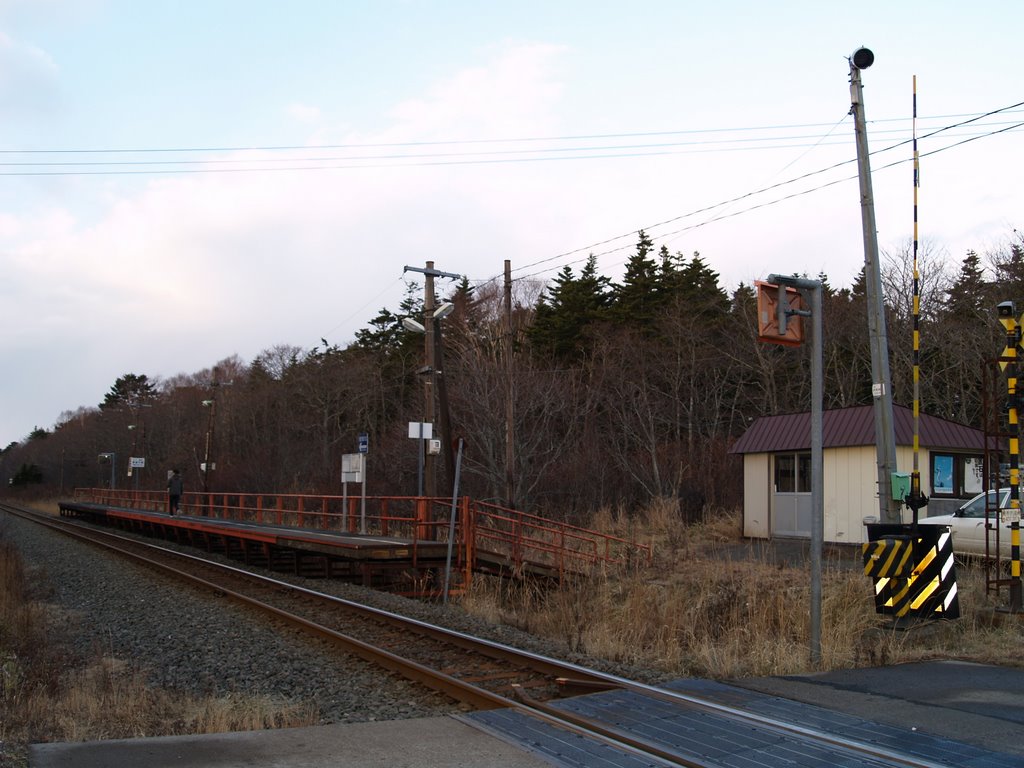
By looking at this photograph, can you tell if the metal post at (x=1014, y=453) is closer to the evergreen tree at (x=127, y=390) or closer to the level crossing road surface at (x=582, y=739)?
the level crossing road surface at (x=582, y=739)

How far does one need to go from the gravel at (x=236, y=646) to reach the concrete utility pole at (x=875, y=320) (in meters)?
5.05

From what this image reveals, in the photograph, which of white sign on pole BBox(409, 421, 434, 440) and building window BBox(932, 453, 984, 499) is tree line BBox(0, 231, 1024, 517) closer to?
white sign on pole BBox(409, 421, 434, 440)

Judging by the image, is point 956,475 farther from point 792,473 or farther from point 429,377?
point 429,377

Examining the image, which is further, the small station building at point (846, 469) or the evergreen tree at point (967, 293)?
the evergreen tree at point (967, 293)

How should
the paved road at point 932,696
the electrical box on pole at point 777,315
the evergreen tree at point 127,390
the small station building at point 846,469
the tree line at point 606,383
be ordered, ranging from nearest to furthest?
the paved road at point 932,696, the electrical box on pole at point 777,315, the small station building at point 846,469, the tree line at point 606,383, the evergreen tree at point 127,390

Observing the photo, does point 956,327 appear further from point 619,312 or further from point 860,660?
point 860,660

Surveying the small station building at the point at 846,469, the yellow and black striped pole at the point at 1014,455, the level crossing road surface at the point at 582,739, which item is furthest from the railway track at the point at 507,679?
the small station building at the point at 846,469

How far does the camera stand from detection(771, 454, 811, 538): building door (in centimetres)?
2127

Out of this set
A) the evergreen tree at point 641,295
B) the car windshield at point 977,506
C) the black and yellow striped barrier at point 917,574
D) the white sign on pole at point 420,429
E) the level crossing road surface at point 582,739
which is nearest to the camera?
the level crossing road surface at point 582,739

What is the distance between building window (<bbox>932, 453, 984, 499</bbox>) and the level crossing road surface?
43.5ft

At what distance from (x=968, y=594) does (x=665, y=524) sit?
12713mm

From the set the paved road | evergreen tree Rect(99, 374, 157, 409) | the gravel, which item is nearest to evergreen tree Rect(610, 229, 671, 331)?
the gravel

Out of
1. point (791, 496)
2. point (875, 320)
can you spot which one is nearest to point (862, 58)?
point (875, 320)

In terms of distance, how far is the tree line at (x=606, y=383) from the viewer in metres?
33.6
